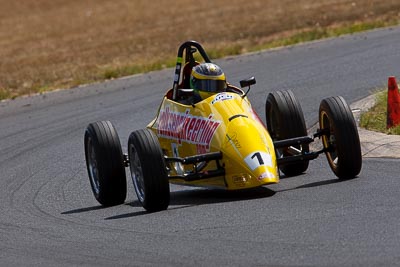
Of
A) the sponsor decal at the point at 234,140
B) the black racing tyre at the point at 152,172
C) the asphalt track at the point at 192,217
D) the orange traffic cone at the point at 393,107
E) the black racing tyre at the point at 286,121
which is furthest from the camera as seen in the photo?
the orange traffic cone at the point at 393,107

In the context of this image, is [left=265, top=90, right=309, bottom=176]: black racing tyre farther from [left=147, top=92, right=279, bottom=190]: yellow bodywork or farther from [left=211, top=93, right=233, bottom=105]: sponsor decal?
[left=211, top=93, right=233, bottom=105]: sponsor decal

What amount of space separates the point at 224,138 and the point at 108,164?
1426 millimetres

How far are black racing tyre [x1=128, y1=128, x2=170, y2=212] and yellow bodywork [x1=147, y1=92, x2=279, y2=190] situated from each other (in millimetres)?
688

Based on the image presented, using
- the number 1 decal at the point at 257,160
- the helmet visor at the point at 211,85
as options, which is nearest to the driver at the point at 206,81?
the helmet visor at the point at 211,85

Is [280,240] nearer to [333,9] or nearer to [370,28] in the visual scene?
[370,28]

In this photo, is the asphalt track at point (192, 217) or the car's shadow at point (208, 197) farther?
the car's shadow at point (208, 197)

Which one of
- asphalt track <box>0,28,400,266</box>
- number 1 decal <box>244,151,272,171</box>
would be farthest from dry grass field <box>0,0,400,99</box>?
number 1 decal <box>244,151,272,171</box>

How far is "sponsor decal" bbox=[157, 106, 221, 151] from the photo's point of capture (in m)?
12.0

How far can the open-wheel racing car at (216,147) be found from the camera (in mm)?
11297

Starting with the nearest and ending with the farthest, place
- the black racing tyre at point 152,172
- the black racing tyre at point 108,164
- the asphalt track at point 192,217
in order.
→ 1. the asphalt track at point 192,217
2. the black racing tyre at point 152,172
3. the black racing tyre at point 108,164

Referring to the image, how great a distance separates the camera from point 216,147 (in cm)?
1171

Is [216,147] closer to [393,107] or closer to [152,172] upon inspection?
[152,172]

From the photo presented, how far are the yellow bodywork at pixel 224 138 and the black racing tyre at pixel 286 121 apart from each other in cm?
53

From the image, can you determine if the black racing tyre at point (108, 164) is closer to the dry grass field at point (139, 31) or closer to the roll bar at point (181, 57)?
the roll bar at point (181, 57)
